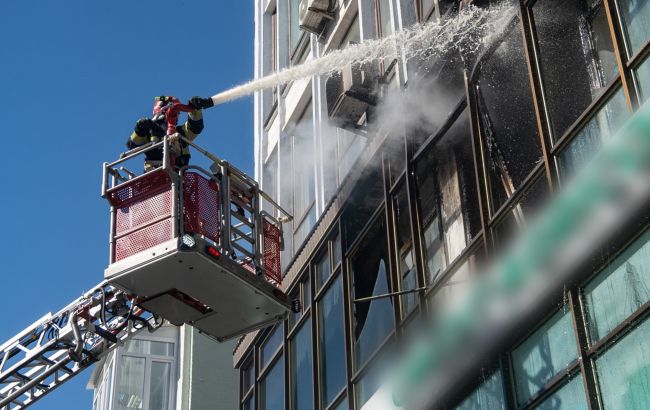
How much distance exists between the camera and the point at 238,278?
551 inches

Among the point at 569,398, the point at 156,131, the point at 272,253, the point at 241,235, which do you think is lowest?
the point at 569,398

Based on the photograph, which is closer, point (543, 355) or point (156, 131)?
point (543, 355)

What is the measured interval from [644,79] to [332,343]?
7.38 meters

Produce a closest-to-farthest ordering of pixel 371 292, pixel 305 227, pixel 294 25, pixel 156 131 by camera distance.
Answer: pixel 156 131 → pixel 371 292 → pixel 305 227 → pixel 294 25

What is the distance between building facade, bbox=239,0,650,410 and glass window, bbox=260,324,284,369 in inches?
2.2

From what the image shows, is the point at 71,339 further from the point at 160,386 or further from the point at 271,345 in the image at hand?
the point at 160,386

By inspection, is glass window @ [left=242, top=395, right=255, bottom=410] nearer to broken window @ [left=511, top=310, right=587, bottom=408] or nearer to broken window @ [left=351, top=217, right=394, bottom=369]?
broken window @ [left=351, top=217, right=394, bottom=369]

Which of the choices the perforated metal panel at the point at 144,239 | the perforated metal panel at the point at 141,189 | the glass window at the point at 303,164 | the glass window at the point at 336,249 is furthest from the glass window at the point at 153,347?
the perforated metal panel at the point at 144,239

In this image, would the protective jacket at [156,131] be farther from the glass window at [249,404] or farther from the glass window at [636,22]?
the glass window at [249,404]

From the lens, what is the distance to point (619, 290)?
1021 centimetres

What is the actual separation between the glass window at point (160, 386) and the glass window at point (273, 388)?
10564mm

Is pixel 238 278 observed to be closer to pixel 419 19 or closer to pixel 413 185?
pixel 413 185

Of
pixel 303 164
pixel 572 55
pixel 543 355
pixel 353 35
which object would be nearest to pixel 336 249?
pixel 303 164

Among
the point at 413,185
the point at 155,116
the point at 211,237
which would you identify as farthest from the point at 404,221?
the point at 155,116
